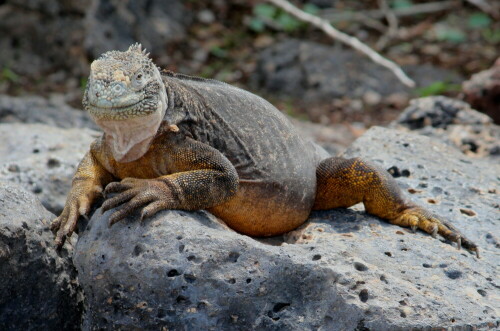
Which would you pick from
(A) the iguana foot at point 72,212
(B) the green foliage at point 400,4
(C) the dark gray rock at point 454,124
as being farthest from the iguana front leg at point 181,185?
(B) the green foliage at point 400,4

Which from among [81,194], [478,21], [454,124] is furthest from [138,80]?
[478,21]

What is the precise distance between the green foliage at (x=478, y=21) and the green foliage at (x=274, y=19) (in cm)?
301

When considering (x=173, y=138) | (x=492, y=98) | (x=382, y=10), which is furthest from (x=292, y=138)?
(x=382, y=10)

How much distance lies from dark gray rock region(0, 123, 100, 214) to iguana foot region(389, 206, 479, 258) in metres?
2.87

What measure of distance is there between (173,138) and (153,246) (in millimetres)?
819

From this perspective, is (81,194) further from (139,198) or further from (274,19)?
(274,19)

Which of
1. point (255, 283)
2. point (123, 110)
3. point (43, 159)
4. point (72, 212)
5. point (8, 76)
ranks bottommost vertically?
point (8, 76)

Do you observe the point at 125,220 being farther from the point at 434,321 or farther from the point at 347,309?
the point at 434,321

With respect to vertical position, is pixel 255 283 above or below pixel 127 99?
below

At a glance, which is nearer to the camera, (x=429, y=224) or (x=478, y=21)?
(x=429, y=224)

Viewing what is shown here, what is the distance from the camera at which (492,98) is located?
861cm

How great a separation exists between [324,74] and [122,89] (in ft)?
28.1

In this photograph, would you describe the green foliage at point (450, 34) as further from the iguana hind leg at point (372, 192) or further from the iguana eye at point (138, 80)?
the iguana eye at point (138, 80)

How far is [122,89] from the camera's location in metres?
4.34
